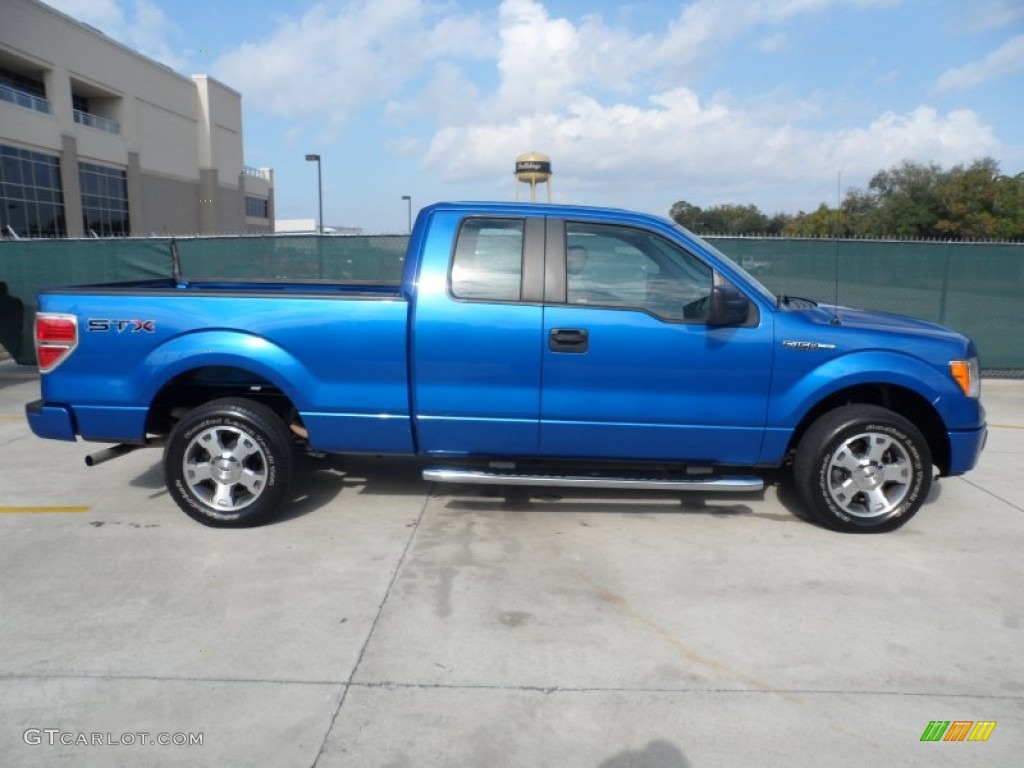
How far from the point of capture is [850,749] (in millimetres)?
2852

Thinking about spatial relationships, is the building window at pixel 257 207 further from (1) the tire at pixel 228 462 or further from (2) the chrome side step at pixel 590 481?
(2) the chrome side step at pixel 590 481

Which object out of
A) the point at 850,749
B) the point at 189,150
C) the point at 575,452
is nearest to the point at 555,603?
the point at 575,452

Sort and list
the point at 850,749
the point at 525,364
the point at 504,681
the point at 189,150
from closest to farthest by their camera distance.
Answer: the point at 850,749 < the point at 504,681 < the point at 525,364 < the point at 189,150

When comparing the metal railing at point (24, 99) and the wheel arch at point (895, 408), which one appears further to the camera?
the metal railing at point (24, 99)

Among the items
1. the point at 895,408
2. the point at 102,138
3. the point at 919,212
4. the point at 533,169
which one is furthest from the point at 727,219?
the point at 895,408

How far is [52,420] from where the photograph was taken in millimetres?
4805

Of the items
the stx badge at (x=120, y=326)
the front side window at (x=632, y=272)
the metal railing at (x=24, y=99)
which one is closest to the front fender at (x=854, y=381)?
the front side window at (x=632, y=272)

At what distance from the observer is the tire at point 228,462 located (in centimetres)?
477

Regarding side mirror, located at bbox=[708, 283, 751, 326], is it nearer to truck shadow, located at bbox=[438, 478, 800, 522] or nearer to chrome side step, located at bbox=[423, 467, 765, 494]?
chrome side step, located at bbox=[423, 467, 765, 494]

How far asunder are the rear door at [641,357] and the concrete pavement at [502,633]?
2.13 feet

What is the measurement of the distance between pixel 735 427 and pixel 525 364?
1.35m

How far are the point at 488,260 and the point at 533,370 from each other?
743mm

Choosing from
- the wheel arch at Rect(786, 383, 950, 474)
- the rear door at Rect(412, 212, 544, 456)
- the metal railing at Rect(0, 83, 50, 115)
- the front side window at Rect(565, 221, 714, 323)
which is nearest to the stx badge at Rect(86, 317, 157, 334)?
the rear door at Rect(412, 212, 544, 456)

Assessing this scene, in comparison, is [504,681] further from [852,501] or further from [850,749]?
[852,501]
